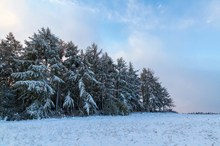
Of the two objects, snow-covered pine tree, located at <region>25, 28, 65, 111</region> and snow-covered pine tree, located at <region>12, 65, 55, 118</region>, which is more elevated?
snow-covered pine tree, located at <region>25, 28, 65, 111</region>

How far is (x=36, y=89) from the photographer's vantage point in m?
24.6

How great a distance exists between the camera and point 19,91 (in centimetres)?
2892

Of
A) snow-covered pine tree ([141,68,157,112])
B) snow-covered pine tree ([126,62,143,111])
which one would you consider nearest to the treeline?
snow-covered pine tree ([126,62,143,111])

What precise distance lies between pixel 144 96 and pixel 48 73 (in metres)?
28.4

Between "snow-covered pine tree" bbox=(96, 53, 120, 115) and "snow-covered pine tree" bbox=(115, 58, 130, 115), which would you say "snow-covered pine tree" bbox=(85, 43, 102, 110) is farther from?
"snow-covered pine tree" bbox=(115, 58, 130, 115)

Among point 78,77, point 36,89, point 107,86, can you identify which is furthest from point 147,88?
point 36,89

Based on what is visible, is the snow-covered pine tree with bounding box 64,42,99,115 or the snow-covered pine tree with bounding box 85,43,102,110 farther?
the snow-covered pine tree with bounding box 85,43,102,110

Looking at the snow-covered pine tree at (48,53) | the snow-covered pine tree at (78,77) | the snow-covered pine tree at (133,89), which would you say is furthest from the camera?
the snow-covered pine tree at (133,89)

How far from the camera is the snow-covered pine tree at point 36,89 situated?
24578 mm

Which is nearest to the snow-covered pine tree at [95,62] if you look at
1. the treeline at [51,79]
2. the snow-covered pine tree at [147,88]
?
the treeline at [51,79]

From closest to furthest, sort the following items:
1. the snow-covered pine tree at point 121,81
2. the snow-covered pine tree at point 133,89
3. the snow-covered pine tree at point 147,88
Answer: the snow-covered pine tree at point 121,81 < the snow-covered pine tree at point 133,89 < the snow-covered pine tree at point 147,88

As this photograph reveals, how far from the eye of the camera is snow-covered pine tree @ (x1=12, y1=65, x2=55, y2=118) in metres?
24.6

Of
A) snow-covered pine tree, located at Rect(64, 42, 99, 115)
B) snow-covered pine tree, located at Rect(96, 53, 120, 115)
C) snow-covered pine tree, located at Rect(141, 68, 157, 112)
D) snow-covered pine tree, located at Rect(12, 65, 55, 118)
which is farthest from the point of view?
snow-covered pine tree, located at Rect(141, 68, 157, 112)

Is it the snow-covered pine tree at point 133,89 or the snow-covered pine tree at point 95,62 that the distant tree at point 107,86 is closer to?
the snow-covered pine tree at point 95,62
